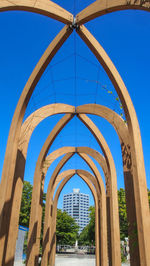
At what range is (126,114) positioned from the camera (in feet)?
22.9

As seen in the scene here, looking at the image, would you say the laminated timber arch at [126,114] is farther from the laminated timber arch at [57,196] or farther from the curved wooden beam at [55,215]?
the curved wooden beam at [55,215]

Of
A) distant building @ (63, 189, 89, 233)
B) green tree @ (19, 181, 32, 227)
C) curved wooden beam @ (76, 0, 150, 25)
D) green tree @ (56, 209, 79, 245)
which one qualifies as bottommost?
green tree @ (56, 209, 79, 245)

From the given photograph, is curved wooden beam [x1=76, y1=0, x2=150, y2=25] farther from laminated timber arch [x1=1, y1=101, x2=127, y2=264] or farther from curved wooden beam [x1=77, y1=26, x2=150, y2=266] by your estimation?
laminated timber arch [x1=1, y1=101, x2=127, y2=264]

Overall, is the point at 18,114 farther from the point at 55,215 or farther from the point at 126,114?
the point at 55,215

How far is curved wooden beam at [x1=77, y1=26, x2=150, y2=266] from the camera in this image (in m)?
5.35

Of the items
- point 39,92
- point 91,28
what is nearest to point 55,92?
point 39,92

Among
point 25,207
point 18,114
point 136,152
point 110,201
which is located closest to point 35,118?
point 18,114

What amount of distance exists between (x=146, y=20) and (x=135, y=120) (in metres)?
2.86

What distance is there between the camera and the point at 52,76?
8500 millimetres

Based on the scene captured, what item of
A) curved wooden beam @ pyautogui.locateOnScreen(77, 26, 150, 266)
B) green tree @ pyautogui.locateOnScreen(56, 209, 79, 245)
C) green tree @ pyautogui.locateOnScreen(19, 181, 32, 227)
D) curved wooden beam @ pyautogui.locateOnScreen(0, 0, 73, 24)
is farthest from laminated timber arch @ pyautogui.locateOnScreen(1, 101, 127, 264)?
green tree @ pyautogui.locateOnScreen(56, 209, 79, 245)

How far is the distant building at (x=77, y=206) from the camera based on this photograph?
154 m

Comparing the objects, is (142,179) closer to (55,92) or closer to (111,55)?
(111,55)

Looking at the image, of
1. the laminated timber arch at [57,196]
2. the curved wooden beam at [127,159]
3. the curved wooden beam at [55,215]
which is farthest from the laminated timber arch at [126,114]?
the curved wooden beam at [55,215]

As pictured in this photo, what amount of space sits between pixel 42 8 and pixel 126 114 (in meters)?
3.90
